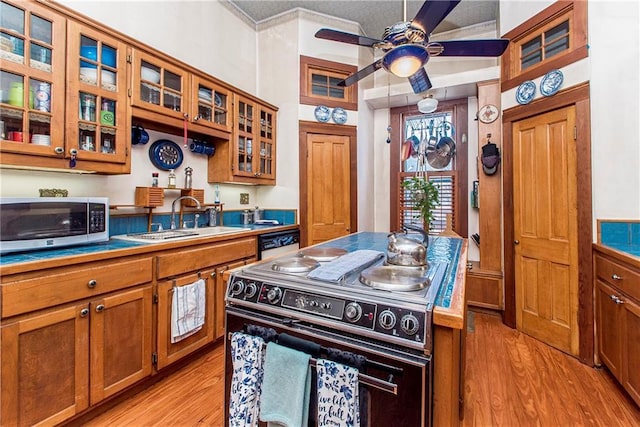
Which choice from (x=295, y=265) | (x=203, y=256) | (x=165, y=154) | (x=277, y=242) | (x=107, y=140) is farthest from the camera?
(x=277, y=242)

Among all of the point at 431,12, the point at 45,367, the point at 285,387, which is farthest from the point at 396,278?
the point at 45,367

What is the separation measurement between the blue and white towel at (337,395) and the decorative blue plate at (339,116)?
310cm

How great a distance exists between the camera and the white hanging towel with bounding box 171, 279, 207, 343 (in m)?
1.97

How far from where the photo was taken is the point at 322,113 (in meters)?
3.55

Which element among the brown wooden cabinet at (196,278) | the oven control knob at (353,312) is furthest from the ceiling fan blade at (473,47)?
the brown wooden cabinet at (196,278)

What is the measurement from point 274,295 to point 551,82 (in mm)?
2764

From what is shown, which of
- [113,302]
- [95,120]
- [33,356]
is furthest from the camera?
[95,120]

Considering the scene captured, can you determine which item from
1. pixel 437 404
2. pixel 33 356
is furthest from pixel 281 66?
pixel 437 404

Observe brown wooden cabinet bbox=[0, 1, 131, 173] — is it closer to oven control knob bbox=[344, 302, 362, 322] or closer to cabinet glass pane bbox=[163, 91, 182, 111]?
cabinet glass pane bbox=[163, 91, 182, 111]

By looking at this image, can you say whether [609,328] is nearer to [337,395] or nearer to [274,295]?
[337,395]

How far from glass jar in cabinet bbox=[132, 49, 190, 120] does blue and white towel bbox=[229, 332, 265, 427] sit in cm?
184

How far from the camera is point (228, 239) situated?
2.44 m

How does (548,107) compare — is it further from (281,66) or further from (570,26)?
(281,66)

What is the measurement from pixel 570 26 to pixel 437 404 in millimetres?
2956
